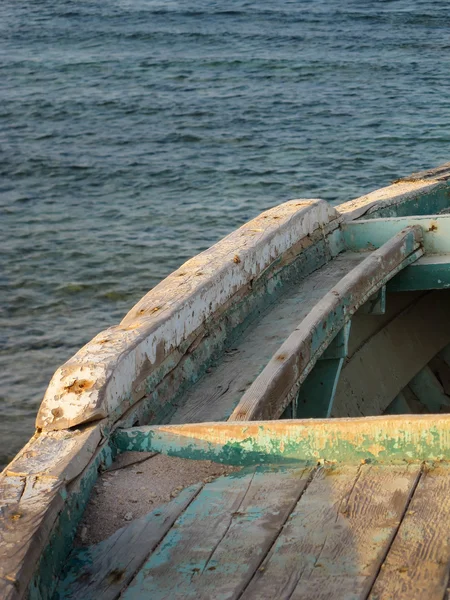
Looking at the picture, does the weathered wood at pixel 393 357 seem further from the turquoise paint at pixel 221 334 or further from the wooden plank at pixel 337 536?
the wooden plank at pixel 337 536

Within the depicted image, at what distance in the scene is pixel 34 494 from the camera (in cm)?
180

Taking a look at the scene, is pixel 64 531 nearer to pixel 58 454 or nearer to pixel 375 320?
pixel 58 454

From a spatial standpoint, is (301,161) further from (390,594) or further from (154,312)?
(390,594)

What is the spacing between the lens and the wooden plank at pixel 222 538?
1671 millimetres

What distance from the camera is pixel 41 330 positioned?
7840 millimetres

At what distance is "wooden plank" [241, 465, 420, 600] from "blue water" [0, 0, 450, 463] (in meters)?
4.54

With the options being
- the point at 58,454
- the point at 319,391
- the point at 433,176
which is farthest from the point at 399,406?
the point at 58,454

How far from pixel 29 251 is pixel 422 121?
22.6 ft

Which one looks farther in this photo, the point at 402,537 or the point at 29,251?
the point at 29,251

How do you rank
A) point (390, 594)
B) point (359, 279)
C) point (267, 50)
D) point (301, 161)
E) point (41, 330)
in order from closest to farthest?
point (390, 594)
point (359, 279)
point (41, 330)
point (301, 161)
point (267, 50)

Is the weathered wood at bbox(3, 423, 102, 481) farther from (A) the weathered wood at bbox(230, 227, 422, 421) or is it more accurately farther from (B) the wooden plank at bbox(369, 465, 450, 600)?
(B) the wooden plank at bbox(369, 465, 450, 600)

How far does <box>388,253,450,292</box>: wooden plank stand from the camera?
12.6 ft

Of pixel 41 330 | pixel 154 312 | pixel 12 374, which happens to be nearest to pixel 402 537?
A: pixel 154 312

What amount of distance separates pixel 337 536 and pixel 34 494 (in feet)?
1.90
